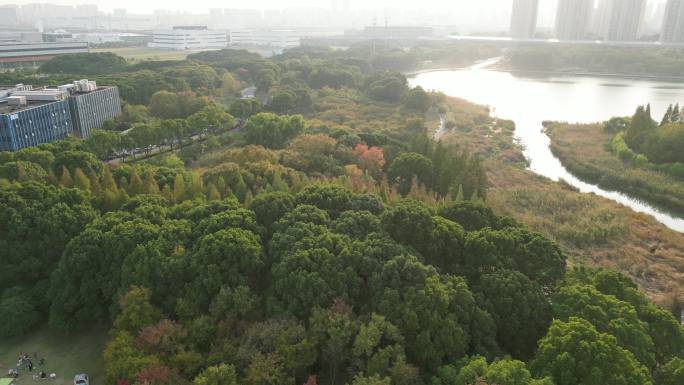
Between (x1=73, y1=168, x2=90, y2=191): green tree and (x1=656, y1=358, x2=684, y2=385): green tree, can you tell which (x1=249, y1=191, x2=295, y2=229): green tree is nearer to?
(x1=73, y1=168, x2=90, y2=191): green tree

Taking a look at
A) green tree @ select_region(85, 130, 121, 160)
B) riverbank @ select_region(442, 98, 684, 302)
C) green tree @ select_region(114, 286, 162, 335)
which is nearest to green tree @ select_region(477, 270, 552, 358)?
riverbank @ select_region(442, 98, 684, 302)

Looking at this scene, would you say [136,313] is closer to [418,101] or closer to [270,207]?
[270,207]

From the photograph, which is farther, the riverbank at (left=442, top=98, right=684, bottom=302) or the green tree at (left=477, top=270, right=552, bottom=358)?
the riverbank at (left=442, top=98, right=684, bottom=302)

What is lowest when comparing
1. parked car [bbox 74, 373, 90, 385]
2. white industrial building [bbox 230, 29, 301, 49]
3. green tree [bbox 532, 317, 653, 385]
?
parked car [bbox 74, 373, 90, 385]

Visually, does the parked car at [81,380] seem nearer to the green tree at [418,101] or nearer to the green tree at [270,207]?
the green tree at [270,207]

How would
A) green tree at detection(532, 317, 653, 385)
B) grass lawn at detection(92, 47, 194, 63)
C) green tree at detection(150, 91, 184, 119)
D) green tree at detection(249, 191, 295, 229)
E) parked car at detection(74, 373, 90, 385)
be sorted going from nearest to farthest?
green tree at detection(532, 317, 653, 385), parked car at detection(74, 373, 90, 385), green tree at detection(249, 191, 295, 229), green tree at detection(150, 91, 184, 119), grass lawn at detection(92, 47, 194, 63)

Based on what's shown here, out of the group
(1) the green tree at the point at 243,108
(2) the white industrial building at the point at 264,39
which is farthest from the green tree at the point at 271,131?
(2) the white industrial building at the point at 264,39
